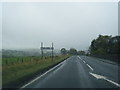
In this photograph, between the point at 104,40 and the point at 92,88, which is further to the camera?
the point at 104,40

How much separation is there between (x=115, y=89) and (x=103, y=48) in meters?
105

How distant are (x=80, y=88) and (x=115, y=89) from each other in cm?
167

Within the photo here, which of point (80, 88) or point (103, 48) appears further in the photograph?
point (103, 48)

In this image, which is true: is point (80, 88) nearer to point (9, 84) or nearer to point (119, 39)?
point (9, 84)

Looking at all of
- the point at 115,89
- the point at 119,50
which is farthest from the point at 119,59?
the point at 115,89

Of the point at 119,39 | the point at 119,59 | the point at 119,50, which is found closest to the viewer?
the point at 119,59

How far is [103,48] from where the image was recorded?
115m

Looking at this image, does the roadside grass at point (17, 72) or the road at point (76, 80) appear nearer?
the road at point (76, 80)

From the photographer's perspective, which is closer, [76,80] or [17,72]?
[76,80]

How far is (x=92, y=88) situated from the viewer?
11.8 m

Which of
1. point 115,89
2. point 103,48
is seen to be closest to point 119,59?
point 115,89

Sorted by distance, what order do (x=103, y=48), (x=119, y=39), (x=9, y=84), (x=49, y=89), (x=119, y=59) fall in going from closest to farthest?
(x=49, y=89) < (x=9, y=84) < (x=119, y=59) < (x=119, y=39) < (x=103, y=48)

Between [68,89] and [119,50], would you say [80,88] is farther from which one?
[119,50]

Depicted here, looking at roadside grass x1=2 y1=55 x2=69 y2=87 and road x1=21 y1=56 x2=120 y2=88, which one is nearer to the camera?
road x1=21 y1=56 x2=120 y2=88
